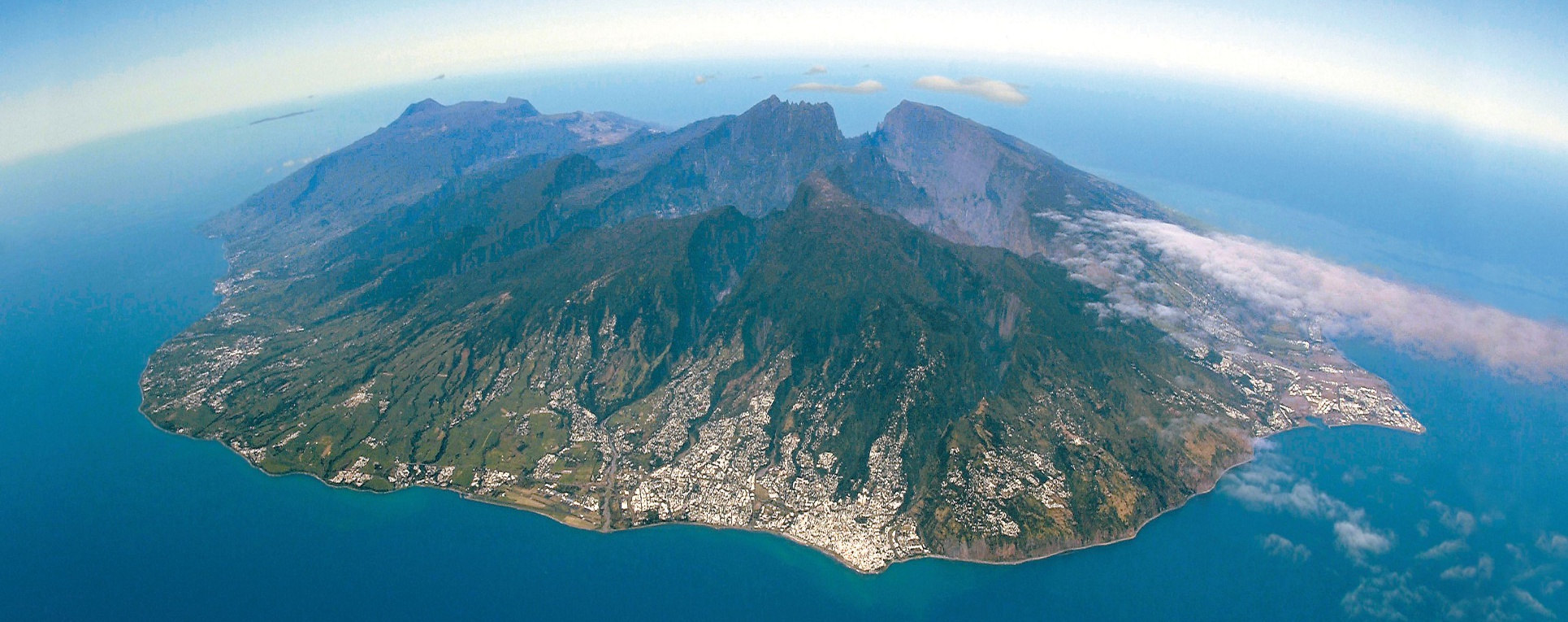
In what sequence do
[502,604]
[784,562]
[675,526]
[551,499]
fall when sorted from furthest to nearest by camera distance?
1. [551,499]
2. [675,526]
3. [784,562]
4. [502,604]

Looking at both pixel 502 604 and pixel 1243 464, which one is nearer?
pixel 502 604

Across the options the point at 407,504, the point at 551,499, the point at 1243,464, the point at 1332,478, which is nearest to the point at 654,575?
the point at 551,499

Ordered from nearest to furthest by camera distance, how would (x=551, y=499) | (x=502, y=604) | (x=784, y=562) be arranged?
(x=502, y=604), (x=784, y=562), (x=551, y=499)

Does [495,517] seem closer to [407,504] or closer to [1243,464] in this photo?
[407,504]

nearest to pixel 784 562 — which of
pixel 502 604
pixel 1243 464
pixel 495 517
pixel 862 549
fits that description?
pixel 862 549

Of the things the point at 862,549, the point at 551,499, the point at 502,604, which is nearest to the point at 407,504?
the point at 551,499

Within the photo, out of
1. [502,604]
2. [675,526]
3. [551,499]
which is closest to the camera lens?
[502,604]

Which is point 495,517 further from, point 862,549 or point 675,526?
point 862,549

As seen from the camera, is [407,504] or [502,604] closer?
[502,604]
